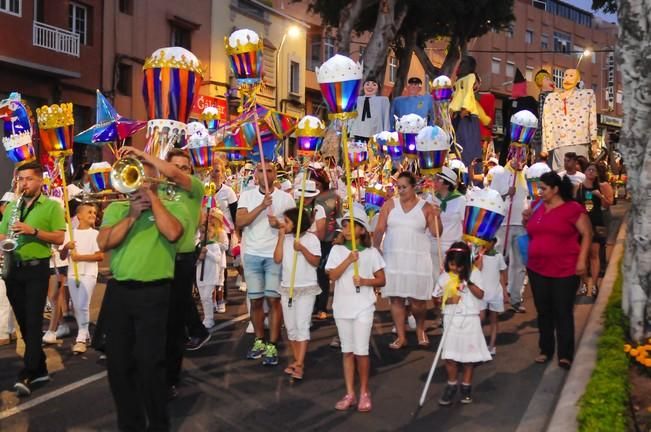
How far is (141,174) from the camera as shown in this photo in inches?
193

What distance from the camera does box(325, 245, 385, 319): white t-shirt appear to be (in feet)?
21.1

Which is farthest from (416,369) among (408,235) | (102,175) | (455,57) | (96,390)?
(455,57)

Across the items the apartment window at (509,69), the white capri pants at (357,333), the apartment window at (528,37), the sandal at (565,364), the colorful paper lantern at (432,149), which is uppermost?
the apartment window at (528,37)

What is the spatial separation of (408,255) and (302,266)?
5.01ft

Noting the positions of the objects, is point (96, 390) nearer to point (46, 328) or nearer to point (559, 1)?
point (46, 328)

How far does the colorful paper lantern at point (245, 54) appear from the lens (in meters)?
8.16

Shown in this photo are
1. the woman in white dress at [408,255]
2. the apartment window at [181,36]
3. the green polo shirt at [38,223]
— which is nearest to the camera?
the green polo shirt at [38,223]

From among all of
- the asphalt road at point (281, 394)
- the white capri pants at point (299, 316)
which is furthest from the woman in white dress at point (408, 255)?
the white capri pants at point (299, 316)

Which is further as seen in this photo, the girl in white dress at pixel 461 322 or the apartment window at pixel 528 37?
the apartment window at pixel 528 37

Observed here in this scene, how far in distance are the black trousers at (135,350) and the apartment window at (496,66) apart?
175ft

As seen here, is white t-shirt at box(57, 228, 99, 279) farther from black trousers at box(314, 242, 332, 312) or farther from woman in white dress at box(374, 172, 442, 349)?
woman in white dress at box(374, 172, 442, 349)

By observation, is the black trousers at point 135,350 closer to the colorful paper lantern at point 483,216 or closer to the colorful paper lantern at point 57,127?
the colorful paper lantern at point 483,216

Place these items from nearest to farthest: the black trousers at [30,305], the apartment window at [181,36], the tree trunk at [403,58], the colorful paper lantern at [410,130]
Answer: the black trousers at [30,305]
the colorful paper lantern at [410,130]
the tree trunk at [403,58]
the apartment window at [181,36]

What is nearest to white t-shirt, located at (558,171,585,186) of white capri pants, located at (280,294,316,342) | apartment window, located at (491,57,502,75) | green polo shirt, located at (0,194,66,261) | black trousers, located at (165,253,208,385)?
white capri pants, located at (280,294,316,342)
